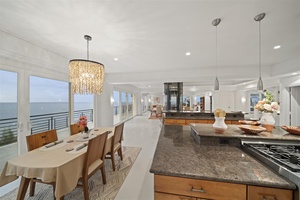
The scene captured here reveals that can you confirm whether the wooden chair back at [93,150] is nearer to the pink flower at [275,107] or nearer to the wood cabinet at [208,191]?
the wood cabinet at [208,191]

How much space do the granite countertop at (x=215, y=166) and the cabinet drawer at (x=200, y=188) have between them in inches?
1.9

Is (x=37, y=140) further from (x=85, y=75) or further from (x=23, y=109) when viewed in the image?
(x=85, y=75)

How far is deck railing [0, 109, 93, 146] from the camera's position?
96.6 inches

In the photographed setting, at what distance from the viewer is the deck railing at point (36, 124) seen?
245cm

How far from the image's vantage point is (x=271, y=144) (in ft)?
4.67

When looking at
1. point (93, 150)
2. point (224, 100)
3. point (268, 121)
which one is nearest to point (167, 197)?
point (93, 150)

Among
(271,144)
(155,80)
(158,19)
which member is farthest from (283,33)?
(155,80)

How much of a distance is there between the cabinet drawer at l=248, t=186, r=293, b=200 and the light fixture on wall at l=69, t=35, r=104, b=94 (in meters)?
2.54

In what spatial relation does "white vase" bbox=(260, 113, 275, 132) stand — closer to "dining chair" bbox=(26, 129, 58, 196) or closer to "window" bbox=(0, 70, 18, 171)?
"dining chair" bbox=(26, 129, 58, 196)

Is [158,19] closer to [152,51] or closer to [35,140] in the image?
[152,51]

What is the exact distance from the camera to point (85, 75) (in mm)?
2260

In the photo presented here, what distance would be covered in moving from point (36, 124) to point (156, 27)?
4060mm

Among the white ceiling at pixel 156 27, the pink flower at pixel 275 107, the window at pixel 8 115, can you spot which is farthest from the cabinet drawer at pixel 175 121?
the window at pixel 8 115

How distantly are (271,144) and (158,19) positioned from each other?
2.17m
